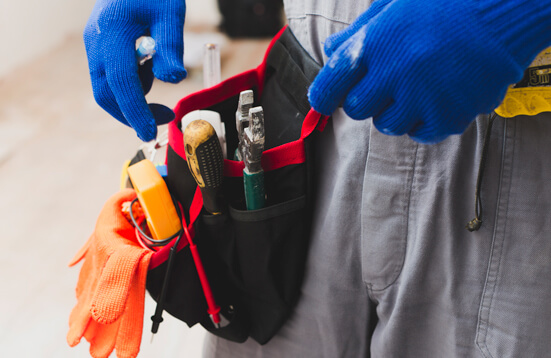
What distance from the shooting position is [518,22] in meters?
0.30

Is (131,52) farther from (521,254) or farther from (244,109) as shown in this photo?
(521,254)

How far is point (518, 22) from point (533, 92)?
0.28 feet

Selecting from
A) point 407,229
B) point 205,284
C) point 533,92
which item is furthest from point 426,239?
point 205,284

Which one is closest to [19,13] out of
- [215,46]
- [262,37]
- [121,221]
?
[262,37]

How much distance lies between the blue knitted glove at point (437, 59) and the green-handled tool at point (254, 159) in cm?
11

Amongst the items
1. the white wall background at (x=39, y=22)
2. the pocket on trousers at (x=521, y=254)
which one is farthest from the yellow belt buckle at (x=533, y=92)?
the white wall background at (x=39, y=22)

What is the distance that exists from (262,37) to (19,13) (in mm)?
1300

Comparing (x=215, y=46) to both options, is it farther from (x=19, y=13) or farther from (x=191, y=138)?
(x=19, y=13)

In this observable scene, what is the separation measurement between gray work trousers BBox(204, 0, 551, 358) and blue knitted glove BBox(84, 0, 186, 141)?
153 mm

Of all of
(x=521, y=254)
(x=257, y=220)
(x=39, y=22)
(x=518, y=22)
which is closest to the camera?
(x=518, y=22)

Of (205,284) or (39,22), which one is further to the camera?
(39,22)

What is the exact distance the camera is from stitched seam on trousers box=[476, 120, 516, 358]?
40 cm

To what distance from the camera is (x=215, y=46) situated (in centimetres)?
77

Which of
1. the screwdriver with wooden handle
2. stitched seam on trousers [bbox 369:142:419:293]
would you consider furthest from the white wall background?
stitched seam on trousers [bbox 369:142:419:293]
